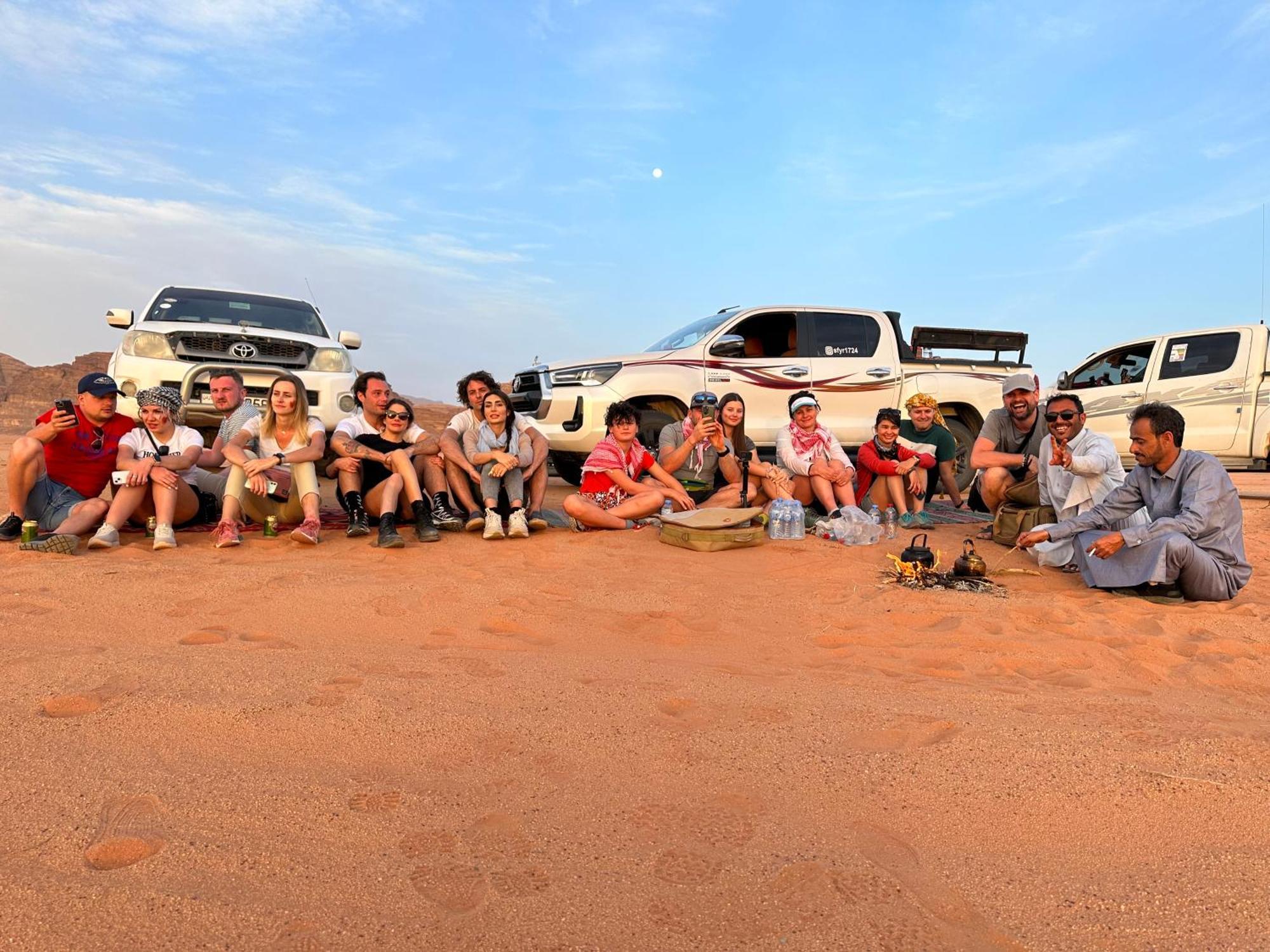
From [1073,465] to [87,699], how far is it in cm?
565

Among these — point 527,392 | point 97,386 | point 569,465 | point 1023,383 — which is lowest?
point 569,465

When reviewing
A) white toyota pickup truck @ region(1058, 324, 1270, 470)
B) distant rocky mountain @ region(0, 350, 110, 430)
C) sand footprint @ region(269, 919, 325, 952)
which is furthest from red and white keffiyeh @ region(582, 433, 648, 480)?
distant rocky mountain @ region(0, 350, 110, 430)

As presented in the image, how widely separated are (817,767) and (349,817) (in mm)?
1340

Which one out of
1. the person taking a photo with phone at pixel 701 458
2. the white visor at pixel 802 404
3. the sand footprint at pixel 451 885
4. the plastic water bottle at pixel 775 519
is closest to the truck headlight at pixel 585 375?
the person taking a photo with phone at pixel 701 458

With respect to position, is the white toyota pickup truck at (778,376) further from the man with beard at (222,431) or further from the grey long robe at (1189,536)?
the grey long robe at (1189,536)

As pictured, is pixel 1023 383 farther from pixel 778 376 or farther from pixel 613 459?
pixel 613 459

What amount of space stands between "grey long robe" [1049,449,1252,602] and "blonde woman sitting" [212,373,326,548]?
210 inches

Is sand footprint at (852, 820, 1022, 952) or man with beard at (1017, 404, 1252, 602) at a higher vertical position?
man with beard at (1017, 404, 1252, 602)

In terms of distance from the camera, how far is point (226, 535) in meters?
5.67

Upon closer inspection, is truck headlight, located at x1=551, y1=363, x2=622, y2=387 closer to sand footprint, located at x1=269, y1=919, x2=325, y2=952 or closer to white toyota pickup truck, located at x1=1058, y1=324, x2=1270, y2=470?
white toyota pickup truck, located at x1=1058, y1=324, x2=1270, y2=470

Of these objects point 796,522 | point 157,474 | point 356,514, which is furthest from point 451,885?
point 796,522

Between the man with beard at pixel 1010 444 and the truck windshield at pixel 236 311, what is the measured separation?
22.1 feet

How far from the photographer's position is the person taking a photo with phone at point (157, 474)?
5.59 meters

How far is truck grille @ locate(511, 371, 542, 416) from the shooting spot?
863cm
